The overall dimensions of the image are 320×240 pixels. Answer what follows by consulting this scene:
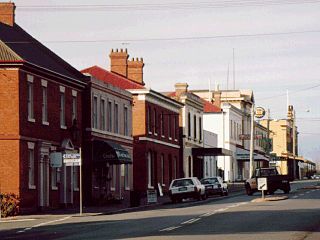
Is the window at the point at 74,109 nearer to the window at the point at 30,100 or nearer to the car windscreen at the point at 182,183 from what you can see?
the window at the point at 30,100

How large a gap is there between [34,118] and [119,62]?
27.6 metres

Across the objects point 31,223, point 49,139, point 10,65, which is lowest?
point 31,223

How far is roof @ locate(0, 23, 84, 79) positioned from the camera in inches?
1875

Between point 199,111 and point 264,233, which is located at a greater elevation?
point 199,111

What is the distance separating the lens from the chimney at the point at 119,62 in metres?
76.1

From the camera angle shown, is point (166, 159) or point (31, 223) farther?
point (166, 159)

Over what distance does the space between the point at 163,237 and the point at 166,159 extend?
54424mm

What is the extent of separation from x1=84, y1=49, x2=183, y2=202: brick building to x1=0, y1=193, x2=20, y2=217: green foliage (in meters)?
23.6

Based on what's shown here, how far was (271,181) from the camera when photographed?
66.2m

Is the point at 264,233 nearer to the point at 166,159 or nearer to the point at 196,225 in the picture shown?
the point at 196,225

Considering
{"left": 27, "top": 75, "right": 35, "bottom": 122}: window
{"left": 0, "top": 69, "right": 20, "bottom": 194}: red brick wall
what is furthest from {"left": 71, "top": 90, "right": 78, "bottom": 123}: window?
{"left": 0, "top": 69, "right": 20, "bottom": 194}: red brick wall

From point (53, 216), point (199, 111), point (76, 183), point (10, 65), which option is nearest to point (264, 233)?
point (53, 216)

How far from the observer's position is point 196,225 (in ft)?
103

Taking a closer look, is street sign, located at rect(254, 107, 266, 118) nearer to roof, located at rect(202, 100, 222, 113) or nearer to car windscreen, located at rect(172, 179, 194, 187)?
roof, located at rect(202, 100, 222, 113)
